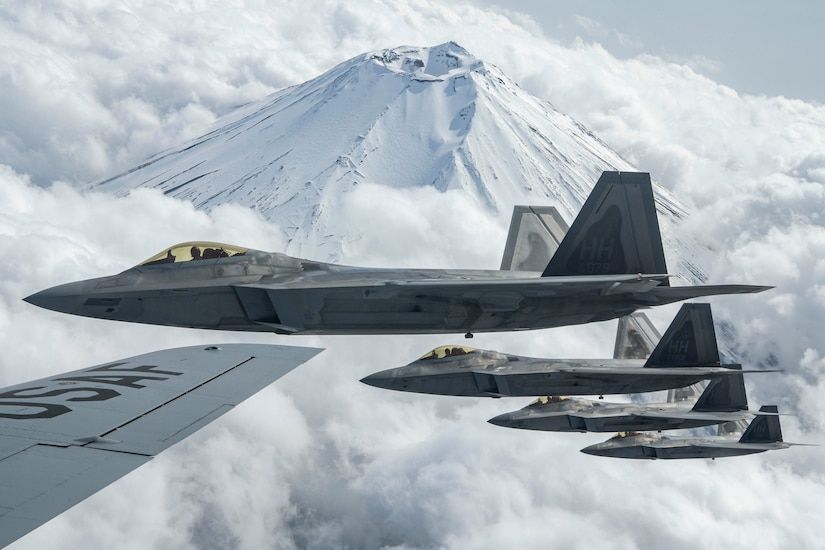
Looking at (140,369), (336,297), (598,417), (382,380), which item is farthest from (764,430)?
(140,369)

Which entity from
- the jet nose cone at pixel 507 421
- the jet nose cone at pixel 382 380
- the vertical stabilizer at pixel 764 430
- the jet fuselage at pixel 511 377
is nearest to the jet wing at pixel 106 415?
the jet nose cone at pixel 382 380

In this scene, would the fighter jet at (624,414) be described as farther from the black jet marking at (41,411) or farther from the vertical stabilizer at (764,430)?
the black jet marking at (41,411)

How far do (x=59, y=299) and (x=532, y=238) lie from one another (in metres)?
21.7

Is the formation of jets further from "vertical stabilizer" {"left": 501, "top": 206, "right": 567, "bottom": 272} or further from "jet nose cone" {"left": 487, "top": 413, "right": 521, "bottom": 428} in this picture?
"jet nose cone" {"left": 487, "top": 413, "right": 521, "bottom": 428}

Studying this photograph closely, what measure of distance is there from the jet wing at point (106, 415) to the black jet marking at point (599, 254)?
12.2 m

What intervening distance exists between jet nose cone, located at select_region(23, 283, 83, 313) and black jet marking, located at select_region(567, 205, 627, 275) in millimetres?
15967

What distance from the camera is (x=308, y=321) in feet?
68.5

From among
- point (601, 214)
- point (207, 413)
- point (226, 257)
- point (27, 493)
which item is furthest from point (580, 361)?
point (27, 493)

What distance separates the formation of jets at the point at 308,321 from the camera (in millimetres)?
9359

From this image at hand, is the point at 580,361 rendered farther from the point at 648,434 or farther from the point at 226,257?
the point at 226,257

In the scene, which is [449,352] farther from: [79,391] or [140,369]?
[79,391]

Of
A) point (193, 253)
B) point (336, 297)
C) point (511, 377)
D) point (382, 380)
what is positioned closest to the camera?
point (193, 253)

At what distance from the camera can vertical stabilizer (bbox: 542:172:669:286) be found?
974 inches

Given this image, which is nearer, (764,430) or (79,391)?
(79,391)
